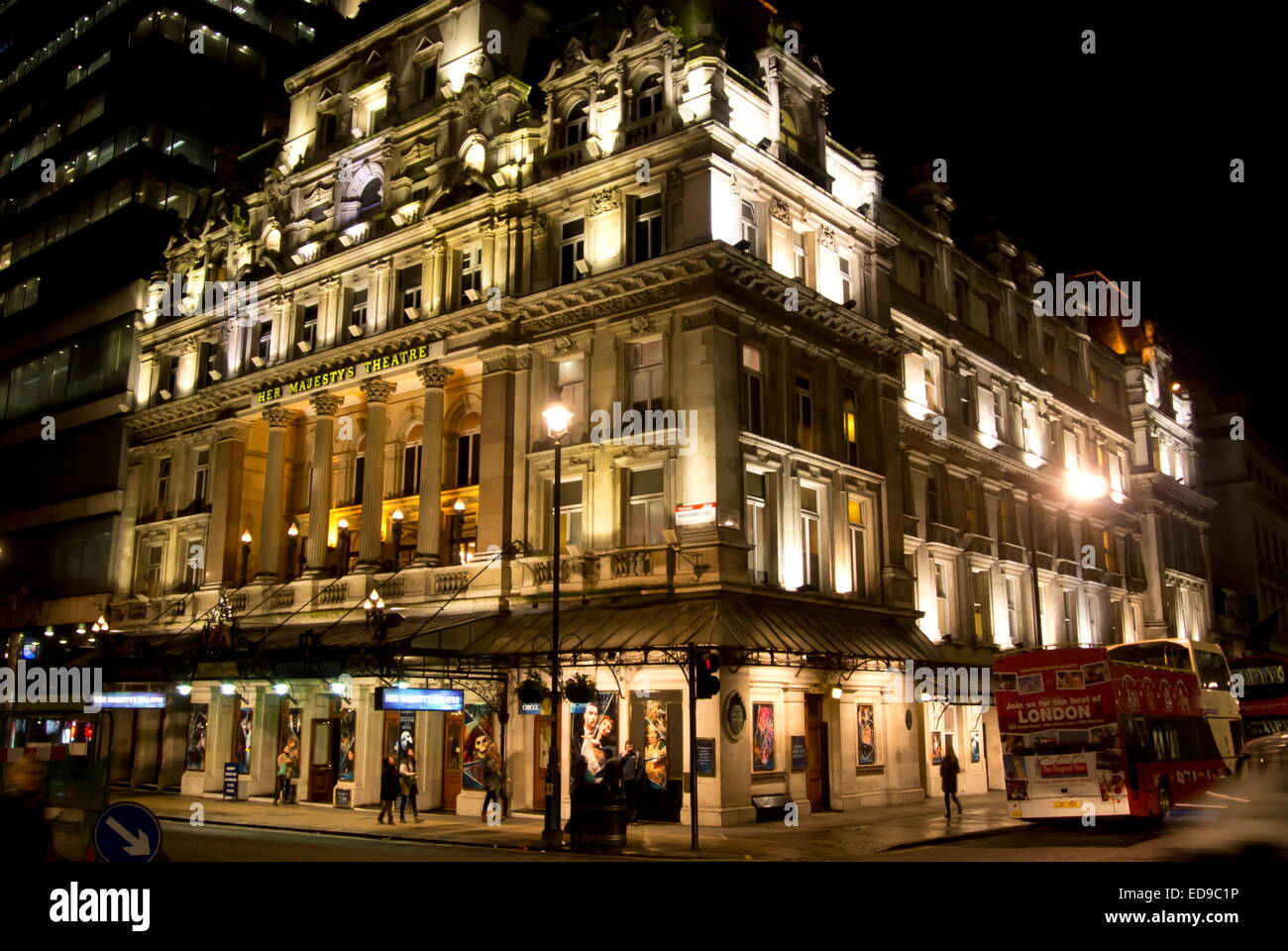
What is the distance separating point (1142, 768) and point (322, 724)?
2502 cm

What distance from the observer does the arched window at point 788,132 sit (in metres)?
35.1

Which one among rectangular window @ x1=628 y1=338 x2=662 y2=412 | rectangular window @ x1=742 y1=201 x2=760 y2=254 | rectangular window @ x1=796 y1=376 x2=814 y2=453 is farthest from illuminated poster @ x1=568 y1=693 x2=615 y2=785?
rectangular window @ x1=742 y1=201 x2=760 y2=254

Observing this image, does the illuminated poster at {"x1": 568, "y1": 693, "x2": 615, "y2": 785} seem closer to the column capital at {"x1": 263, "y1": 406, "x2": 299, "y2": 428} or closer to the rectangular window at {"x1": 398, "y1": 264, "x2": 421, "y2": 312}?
the rectangular window at {"x1": 398, "y1": 264, "x2": 421, "y2": 312}

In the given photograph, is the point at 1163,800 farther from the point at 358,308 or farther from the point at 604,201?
the point at 358,308

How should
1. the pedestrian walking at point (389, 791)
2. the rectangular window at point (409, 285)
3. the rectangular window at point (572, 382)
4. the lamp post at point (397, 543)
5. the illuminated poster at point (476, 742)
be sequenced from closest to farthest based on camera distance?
the pedestrian walking at point (389, 791)
the illuminated poster at point (476, 742)
the rectangular window at point (572, 382)
the lamp post at point (397, 543)
the rectangular window at point (409, 285)

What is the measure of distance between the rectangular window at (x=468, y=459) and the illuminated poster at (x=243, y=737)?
11.2 m

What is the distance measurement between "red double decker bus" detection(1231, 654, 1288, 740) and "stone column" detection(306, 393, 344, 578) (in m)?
33.6

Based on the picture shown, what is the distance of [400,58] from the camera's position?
40.7m

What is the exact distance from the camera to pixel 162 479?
1842 inches

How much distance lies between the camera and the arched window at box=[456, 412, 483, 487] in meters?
36.4

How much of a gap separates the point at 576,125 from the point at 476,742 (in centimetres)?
2003

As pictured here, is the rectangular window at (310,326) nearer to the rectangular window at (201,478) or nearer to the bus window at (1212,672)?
the rectangular window at (201,478)

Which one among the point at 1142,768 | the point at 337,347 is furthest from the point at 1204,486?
the point at 337,347

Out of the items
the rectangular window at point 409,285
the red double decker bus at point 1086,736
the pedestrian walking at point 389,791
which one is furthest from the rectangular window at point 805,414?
the pedestrian walking at point 389,791
